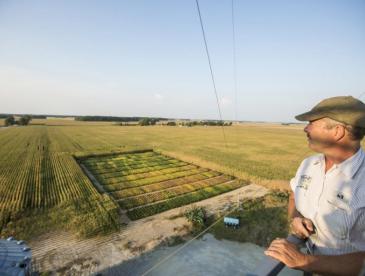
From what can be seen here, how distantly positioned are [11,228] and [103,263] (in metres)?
5.91

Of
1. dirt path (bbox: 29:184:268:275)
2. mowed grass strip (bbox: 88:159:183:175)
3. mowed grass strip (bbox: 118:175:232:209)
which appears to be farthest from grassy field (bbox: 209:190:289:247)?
mowed grass strip (bbox: 88:159:183:175)

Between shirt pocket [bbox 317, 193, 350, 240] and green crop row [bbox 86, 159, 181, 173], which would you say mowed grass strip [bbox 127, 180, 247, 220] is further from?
shirt pocket [bbox 317, 193, 350, 240]

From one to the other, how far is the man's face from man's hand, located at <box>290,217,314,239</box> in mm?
581

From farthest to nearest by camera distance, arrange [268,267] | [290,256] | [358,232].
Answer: [358,232]
[290,256]
[268,267]

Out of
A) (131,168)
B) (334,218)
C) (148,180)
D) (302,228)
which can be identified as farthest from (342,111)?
(131,168)

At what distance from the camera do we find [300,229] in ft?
5.83

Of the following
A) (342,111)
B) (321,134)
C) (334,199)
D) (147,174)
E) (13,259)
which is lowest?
(147,174)

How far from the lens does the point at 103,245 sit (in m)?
10.3

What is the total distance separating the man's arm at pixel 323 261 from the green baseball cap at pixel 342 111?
851 mm

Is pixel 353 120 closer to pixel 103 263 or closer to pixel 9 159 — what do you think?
pixel 103 263

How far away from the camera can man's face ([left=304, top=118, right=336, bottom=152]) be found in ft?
5.82

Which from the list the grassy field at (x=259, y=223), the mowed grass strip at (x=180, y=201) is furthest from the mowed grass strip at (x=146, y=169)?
the grassy field at (x=259, y=223)

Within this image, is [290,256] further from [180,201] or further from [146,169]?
[146,169]

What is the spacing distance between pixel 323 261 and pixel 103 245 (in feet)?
35.2
